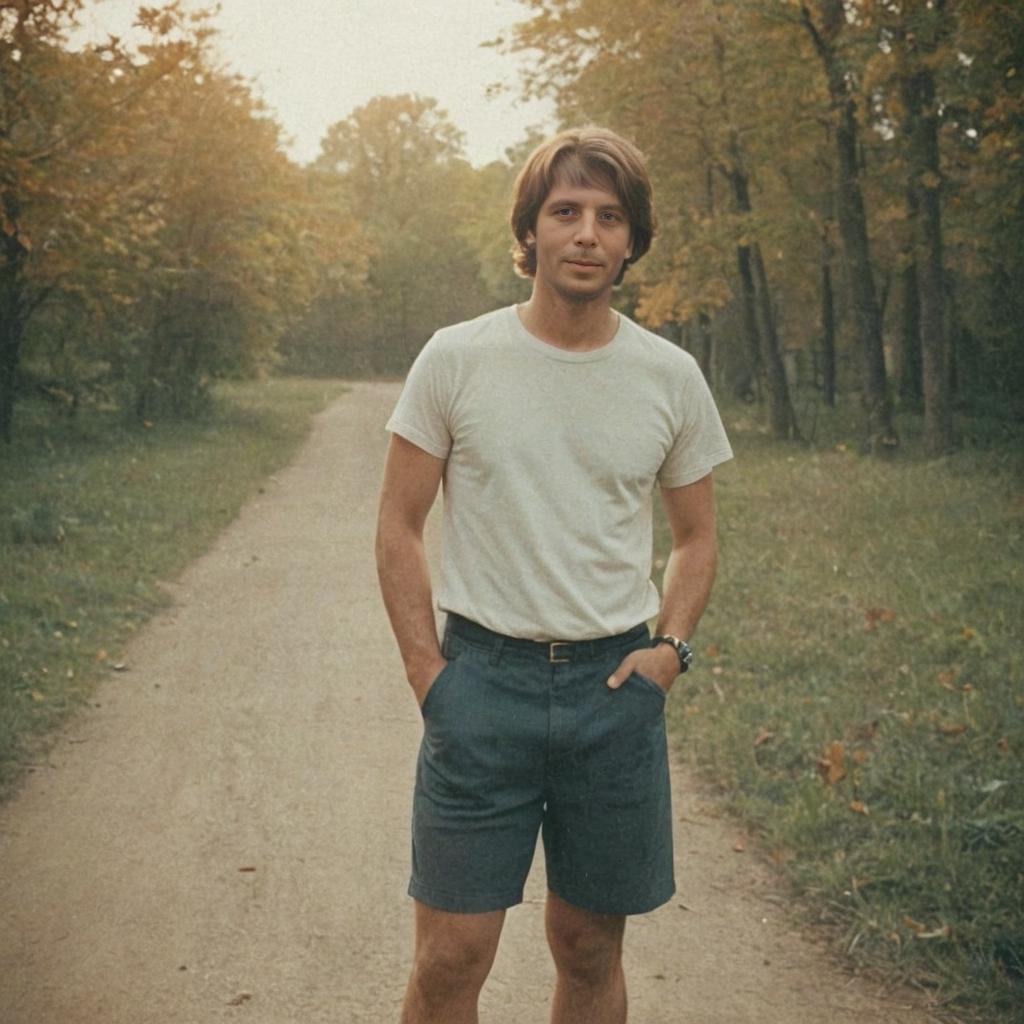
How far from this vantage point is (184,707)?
6656 mm

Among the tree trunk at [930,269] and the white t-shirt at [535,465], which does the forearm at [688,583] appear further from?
the tree trunk at [930,269]

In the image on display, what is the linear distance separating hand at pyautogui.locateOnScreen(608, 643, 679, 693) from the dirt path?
1.44 meters

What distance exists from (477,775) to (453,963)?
0.40 metres

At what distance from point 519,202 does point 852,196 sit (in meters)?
16.6

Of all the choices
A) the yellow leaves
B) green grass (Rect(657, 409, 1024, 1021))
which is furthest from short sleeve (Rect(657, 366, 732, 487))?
the yellow leaves

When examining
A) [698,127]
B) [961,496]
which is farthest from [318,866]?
[698,127]

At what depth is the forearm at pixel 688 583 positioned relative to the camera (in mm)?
2809

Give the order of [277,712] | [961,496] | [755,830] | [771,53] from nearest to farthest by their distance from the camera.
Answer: [755,830]
[277,712]
[961,496]
[771,53]

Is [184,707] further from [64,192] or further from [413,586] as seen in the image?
[64,192]

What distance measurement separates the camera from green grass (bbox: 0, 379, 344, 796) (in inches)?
271

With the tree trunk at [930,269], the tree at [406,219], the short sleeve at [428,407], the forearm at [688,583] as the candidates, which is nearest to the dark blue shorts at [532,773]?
the forearm at [688,583]

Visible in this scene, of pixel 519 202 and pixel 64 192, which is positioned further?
pixel 64 192

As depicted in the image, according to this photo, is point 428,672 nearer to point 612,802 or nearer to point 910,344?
point 612,802

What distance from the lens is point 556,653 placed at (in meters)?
2.59
